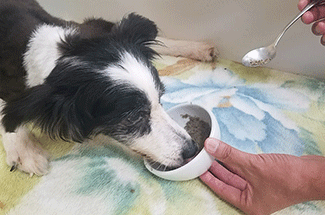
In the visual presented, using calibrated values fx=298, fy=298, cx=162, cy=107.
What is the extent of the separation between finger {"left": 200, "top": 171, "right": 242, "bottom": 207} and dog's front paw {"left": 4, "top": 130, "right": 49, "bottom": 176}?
683mm

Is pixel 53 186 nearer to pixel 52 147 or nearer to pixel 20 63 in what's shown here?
pixel 52 147

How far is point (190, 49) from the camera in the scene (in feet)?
6.14

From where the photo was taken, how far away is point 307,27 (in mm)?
1629

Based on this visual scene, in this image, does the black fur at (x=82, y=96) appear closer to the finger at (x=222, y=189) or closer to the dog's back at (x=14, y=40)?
the dog's back at (x=14, y=40)

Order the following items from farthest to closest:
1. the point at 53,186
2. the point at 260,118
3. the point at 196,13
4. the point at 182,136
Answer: the point at 196,13 → the point at 260,118 → the point at 53,186 → the point at 182,136

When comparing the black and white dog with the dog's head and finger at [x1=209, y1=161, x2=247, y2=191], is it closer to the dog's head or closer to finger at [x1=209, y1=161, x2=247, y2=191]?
the dog's head

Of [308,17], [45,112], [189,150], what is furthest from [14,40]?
[308,17]

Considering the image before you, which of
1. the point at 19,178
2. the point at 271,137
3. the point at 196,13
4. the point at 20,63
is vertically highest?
the point at 196,13

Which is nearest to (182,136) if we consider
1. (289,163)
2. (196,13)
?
(289,163)

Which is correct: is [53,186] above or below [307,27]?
below

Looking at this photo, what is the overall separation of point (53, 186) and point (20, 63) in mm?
519

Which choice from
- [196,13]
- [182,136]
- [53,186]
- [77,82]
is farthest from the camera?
[196,13]

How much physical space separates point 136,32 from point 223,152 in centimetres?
58

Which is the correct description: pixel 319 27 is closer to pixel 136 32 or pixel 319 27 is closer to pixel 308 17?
pixel 308 17
